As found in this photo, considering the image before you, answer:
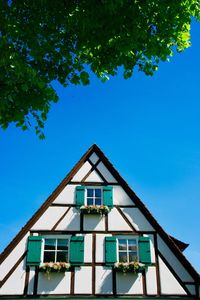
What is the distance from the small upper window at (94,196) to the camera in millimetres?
15797

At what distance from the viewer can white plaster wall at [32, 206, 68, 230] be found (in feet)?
48.7

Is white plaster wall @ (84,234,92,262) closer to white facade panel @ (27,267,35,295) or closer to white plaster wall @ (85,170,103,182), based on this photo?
white facade panel @ (27,267,35,295)

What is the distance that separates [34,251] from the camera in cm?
1408

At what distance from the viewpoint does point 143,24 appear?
31.6ft

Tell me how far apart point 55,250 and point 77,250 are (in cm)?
93

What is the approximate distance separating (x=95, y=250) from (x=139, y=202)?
275 centimetres

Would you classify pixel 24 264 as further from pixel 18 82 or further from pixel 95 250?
pixel 18 82

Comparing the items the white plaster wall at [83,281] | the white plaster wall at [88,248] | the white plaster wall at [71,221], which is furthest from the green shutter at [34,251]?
the white plaster wall at [88,248]

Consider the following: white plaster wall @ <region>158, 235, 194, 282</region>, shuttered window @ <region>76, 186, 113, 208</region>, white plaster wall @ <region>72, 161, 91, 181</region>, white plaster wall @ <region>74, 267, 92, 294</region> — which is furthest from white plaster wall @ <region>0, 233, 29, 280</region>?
white plaster wall @ <region>158, 235, 194, 282</region>

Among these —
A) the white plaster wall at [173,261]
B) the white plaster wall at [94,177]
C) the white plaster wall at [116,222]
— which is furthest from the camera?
the white plaster wall at [94,177]

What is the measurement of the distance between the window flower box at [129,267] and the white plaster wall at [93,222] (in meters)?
1.67

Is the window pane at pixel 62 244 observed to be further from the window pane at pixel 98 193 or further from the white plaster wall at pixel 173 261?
the white plaster wall at pixel 173 261

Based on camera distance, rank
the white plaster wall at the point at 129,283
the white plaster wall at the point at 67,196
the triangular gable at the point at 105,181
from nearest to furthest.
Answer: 1. the white plaster wall at the point at 129,283
2. the triangular gable at the point at 105,181
3. the white plaster wall at the point at 67,196

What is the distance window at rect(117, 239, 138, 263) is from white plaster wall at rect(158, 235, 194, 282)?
1001mm
